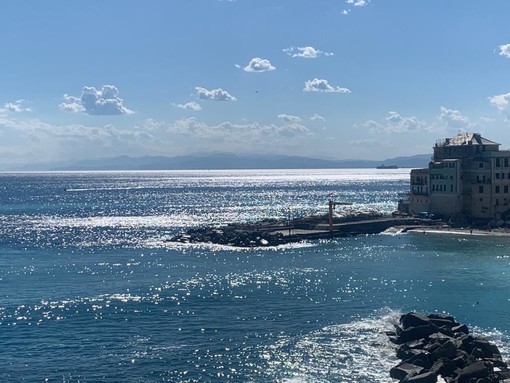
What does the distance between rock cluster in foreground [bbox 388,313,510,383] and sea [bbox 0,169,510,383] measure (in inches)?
51.0

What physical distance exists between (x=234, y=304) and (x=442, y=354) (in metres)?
21.6

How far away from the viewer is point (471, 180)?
371 feet

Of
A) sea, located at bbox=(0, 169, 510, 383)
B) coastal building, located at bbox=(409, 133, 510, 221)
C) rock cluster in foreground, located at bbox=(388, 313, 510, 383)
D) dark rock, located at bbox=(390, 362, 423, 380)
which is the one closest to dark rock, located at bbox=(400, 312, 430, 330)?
rock cluster in foreground, located at bbox=(388, 313, 510, 383)

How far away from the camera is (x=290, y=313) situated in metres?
53.8

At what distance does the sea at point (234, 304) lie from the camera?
41469 mm

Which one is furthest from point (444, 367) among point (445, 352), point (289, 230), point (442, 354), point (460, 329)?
point (289, 230)

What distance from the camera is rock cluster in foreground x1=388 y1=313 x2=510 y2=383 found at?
3722 centimetres

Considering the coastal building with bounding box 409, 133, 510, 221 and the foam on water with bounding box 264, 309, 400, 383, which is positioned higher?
the coastal building with bounding box 409, 133, 510, 221

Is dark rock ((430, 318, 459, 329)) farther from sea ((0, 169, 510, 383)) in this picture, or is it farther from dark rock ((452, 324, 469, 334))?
sea ((0, 169, 510, 383))

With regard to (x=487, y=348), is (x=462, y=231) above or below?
above

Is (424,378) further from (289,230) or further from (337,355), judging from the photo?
(289,230)

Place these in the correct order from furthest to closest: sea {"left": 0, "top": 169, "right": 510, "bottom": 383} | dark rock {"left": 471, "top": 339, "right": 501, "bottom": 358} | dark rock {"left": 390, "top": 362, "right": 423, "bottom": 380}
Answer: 1. sea {"left": 0, "top": 169, "right": 510, "bottom": 383}
2. dark rock {"left": 471, "top": 339, "right": 501, "bottom": 358}
3. dark rock {"left": 390, "top": 362, "right": 423, "bottom": 380}

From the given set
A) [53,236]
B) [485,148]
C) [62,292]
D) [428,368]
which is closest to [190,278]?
[62,292]

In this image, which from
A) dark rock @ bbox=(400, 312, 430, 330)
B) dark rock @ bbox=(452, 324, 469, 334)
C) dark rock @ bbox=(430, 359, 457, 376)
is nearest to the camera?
dark rock @ bbox=(430, 359, 457, 376)
